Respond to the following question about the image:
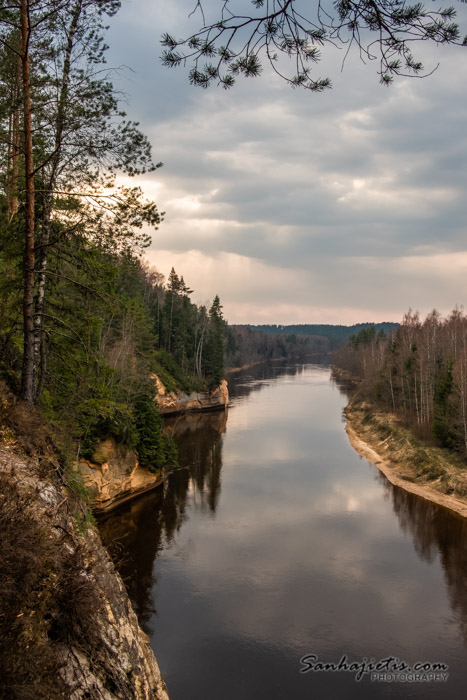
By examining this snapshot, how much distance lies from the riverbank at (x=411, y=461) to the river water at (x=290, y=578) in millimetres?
1419

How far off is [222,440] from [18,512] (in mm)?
35158

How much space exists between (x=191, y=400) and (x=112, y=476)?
32.1m

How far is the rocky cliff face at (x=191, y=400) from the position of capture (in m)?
49.9

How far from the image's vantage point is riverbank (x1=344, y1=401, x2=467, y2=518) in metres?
27.6

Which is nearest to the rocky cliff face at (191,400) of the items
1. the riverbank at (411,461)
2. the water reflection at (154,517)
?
the water reflection at (154,517)

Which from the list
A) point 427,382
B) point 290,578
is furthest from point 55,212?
point 427,382

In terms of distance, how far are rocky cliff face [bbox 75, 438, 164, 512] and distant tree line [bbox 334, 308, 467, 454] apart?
2286cm

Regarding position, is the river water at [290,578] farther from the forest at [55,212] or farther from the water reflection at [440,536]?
the forest at [55,212]

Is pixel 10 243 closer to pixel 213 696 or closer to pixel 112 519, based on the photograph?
pixel 213 696

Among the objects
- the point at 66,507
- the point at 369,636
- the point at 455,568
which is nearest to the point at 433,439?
the point at 455,568

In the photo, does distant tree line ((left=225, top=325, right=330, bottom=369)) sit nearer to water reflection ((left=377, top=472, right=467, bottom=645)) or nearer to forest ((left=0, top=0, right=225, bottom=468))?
water reflection ((left=377, top=472, right=467, bottom=645))

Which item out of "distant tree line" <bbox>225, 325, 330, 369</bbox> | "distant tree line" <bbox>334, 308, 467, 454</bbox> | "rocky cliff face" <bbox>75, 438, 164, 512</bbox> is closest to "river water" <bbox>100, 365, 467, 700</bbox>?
"rocky cliff face" <bbox>75, 438, 164, 512</bbox>

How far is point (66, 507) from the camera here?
26.5ft

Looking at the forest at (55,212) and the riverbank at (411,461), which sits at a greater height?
the forest at (55,212)
